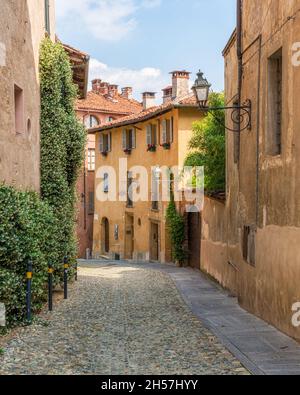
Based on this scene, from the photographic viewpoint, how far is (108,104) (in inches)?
1971

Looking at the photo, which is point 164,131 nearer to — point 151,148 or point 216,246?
point 151,148

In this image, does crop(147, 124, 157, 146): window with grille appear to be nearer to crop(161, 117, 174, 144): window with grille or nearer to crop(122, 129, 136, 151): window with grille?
crop(161, 117, 174, 144): window with grille

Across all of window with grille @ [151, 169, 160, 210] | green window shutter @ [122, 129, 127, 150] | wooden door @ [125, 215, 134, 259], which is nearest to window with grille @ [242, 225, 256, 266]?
window with grille @ [151, 169, 160, 210]

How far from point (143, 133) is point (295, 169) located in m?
26.1

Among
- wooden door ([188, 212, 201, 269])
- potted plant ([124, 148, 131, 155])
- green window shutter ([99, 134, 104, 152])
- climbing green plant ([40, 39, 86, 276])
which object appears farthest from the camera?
green window shutter ([99, 134, 104, 152])

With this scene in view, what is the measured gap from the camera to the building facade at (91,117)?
149ft

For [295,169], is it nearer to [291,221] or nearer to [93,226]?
[291,221]

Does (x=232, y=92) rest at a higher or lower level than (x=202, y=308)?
higher

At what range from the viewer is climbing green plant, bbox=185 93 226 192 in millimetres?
22005

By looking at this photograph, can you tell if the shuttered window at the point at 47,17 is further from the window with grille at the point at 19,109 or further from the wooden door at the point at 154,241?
the wooden door at the point at 154,241

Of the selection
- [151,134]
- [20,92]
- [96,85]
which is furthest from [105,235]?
[20,92]

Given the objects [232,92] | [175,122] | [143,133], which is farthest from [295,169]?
[143,133]

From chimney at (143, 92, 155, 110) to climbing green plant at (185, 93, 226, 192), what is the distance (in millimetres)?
18121
